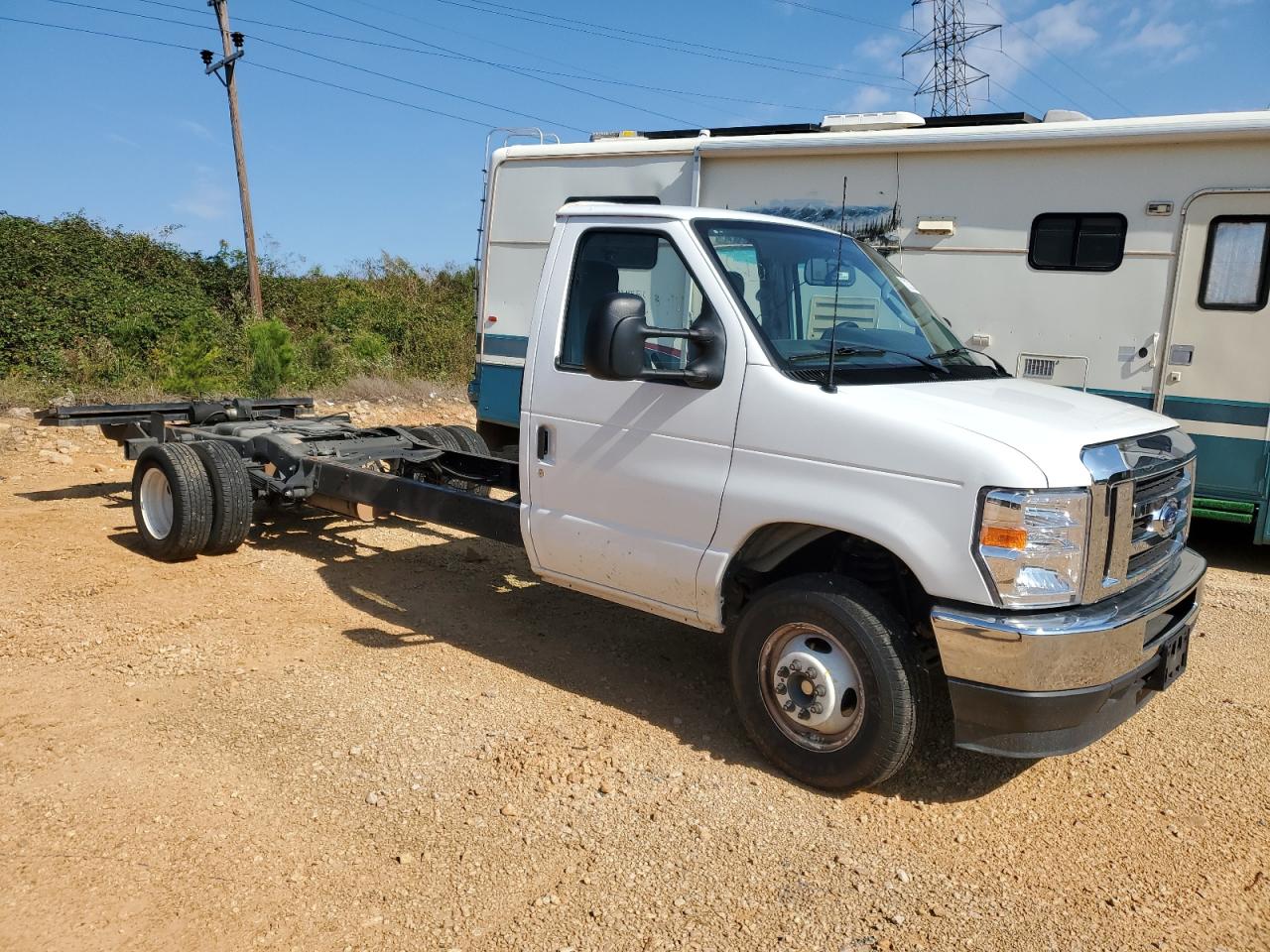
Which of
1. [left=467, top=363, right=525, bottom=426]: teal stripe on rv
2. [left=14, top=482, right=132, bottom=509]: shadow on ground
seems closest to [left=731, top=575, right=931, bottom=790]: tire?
[left=467, top=363, right=525, bottom=426]: teal stripe on rv

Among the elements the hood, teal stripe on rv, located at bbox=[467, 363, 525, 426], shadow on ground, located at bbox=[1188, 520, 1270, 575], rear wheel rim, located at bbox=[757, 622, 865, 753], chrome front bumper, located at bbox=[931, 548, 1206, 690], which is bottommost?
shadow on ground, located at bbox=[1188, 520, 1270, 575]

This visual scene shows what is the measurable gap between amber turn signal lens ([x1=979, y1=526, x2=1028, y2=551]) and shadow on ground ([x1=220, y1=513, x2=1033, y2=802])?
3.92 feet

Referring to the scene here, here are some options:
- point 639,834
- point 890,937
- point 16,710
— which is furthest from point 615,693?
point 16,710

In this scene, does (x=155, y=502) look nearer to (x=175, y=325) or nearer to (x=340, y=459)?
(x=340, y=459)

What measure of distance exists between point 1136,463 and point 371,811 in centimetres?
307

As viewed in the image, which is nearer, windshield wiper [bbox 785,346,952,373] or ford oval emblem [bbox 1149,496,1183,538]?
ford oval emblem [bbox 1149,496,1183,538]

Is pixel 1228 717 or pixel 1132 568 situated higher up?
pixel 1132 568

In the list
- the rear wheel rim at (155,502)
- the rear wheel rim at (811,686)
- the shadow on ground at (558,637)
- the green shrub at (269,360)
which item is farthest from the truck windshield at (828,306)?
the green shrub at (269,360)

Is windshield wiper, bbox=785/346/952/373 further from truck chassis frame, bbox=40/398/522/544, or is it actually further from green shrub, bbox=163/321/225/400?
green shrub, bbox=163/321/225/400

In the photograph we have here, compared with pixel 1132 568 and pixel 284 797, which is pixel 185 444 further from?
pixel 1132 568

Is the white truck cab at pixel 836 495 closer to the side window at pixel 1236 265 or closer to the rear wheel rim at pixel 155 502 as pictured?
the rear wheel rim at pixel 155 502

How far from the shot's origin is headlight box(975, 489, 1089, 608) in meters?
3.30

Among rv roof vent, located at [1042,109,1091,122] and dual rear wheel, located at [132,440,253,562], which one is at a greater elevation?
rv roof vent, located at [1042,109,1091,122]

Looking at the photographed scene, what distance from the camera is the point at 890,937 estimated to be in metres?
3.05
